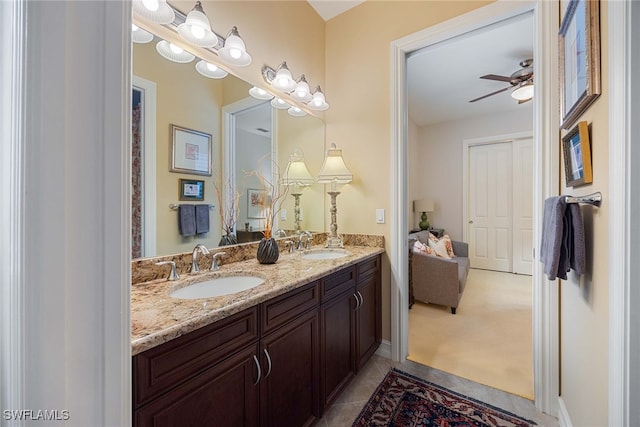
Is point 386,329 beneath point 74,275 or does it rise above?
beneath

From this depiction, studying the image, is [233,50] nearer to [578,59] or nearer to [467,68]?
[578,59]

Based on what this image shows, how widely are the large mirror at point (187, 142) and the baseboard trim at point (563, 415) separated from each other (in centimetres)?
200

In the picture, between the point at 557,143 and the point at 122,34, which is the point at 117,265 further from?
the point at 557,143

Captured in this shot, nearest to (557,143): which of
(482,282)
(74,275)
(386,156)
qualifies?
(386,156)

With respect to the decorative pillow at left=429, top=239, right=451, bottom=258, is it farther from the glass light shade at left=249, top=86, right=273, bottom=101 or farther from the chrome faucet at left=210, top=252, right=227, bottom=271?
the chrome faucet at left=210, top=252, right=227, bottom=271

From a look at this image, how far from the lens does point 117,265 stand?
0.57 meters

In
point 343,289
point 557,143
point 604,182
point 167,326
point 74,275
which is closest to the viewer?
point 74,275

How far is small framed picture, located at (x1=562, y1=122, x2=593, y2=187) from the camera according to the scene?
1.11m

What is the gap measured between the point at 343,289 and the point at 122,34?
149 cm

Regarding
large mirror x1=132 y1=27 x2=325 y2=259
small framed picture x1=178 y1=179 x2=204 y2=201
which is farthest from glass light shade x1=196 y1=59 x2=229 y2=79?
small framed picture x1=178 y1=179 x2=204 y2=201

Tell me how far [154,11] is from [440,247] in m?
3.71

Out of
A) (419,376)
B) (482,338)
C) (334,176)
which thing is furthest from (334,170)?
(482,338)

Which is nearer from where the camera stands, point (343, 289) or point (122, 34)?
point (122, 34)

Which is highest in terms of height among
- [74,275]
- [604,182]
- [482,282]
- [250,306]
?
[604,182]
